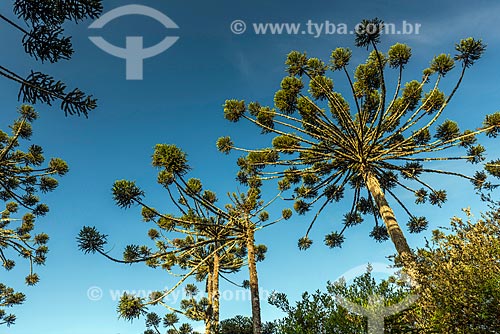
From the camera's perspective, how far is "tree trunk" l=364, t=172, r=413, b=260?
8978 mm

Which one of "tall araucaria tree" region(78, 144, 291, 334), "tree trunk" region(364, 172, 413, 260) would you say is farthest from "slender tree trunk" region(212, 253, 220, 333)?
"tree trunk" region(364, 172, 413, 260)

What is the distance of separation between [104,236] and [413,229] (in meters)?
14.5

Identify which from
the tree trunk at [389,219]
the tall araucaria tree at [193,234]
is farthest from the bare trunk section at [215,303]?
the tree trunk at [389,219]

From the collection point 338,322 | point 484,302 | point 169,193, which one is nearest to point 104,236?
point 169,193

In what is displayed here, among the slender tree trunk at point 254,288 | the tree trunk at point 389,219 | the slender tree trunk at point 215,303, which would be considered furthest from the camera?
the slender tree trunk at point 215,303

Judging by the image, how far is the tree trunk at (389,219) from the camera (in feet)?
29.5

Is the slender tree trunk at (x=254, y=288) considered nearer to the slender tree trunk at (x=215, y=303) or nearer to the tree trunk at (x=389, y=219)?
the slender tree trunk at (x=215, y=303)

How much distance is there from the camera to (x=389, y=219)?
389 inches

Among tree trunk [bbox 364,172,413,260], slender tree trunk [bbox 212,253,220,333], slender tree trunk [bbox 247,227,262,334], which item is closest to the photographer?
tree trunk [bbox 364,172,413,260]

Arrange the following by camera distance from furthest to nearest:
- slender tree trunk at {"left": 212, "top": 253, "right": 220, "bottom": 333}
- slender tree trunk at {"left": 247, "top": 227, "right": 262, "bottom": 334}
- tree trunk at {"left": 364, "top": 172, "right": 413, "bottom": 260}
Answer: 1. slender tree trunk at {"left": 212, "top": 253, "right": 220, "bottom": 333}
2. slender tree trunk at {"left": 247, "top": 227, "right": 262, "bottom": 334}
3. tree trunk at {"left": 364, "top": 172, "right": 413, "bottom": 260}

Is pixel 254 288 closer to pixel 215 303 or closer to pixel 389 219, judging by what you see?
pixel 215 303

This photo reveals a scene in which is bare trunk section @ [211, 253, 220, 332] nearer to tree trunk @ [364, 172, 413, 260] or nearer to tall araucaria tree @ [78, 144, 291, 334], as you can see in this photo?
tall araucaria tree @ [78, 144, 291, 334]

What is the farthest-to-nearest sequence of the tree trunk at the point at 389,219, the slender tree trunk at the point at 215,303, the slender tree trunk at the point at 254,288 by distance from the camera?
the slender tree trunk at the point at 215,303 < the slender tree trunk at the point at 254,288 < the tree trunk at the point at 389,219

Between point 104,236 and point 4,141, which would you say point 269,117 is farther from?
point 4,141
